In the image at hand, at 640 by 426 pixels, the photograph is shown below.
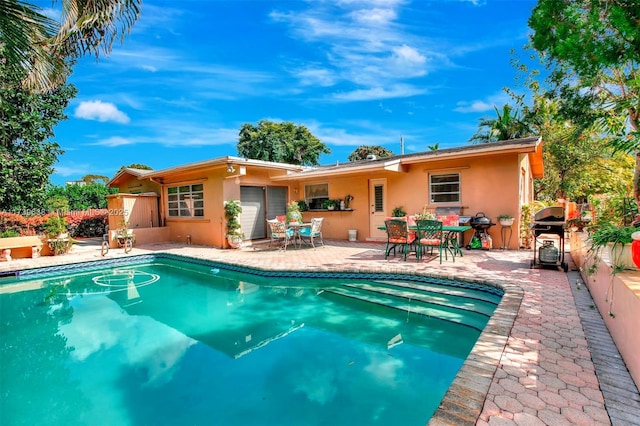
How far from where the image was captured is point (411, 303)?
592cm

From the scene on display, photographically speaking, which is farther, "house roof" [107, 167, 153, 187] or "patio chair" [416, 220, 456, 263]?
"house roof" [107, 167, 153, 187]

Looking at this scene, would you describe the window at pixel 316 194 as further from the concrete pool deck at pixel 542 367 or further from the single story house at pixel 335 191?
the concrete pool deck at pixel 542 367

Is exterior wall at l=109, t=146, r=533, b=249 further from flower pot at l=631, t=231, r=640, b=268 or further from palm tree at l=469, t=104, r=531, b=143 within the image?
palm tree at l=469, t=104, r=531, b=143

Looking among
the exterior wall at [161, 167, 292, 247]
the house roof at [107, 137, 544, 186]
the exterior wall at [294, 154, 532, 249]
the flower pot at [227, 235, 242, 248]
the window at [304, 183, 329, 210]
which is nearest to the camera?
the house roof at [107, 137, 544, 186]

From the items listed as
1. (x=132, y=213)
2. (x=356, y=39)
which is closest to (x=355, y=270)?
(x=356, y=39)

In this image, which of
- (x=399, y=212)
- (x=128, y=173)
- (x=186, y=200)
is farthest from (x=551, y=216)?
(x=128, y=173)

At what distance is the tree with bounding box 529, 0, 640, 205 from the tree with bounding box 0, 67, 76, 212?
1697 centimetres

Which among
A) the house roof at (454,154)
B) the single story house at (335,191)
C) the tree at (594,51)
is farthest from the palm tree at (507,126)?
the tree at (594,51)

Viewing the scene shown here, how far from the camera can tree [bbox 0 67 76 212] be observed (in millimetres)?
12867

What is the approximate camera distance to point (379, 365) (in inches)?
153

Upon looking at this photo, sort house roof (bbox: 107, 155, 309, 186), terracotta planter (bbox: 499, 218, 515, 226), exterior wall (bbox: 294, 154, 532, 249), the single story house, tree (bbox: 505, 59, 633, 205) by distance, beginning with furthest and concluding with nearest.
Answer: tree (bbox: 505, 59, 633, 205) → house roof (bbox: 107, 155, 309, 186) → the single story house → exterior wall (bbox: 294, 154, 532, 249) → terracotta planter (bbox: 499, 218, 515, 226)

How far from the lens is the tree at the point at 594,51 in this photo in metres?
4.44

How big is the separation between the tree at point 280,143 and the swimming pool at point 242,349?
978 inches

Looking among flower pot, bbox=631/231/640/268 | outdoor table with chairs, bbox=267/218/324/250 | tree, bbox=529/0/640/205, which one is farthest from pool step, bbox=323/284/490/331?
outdoor table with chairs, bbox=267/218/324/250
